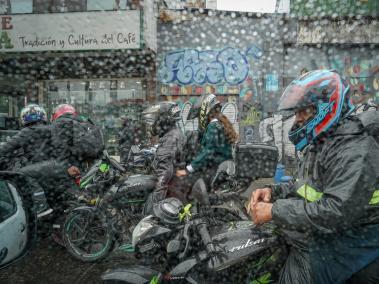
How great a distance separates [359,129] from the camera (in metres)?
1.73

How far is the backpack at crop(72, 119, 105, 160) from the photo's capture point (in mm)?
5031

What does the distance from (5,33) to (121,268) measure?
1282 cm

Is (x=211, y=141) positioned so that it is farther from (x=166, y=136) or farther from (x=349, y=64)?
(x=349, y=64)

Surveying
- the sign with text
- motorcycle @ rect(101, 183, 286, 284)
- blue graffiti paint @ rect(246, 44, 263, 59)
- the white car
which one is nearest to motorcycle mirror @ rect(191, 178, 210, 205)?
motorcycle @ rect(101, 183, 286, 284)

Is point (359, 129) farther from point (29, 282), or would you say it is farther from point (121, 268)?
point (29, 282)

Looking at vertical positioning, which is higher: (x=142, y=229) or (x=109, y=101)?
(x=109, y=101)

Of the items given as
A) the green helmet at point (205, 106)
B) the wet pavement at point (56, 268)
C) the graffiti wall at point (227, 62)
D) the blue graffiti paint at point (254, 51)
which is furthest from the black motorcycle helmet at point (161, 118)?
the blue graffiti paint at point (254, 51)

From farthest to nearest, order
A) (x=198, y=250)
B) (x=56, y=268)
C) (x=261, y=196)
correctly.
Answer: (x=56, y=268) → (x=198, y=250) → (x=261, y=196)

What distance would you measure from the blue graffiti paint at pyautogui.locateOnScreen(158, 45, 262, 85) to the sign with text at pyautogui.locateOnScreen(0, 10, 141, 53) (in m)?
1.70

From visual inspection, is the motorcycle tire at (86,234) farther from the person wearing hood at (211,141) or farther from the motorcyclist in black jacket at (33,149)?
the person wearing hood at (211,141)

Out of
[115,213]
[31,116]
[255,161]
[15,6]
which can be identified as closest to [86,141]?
[31,116]

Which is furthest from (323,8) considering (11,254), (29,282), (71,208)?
(11,254)

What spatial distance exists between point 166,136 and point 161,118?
0.74 feet

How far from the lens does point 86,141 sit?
16.5ft
